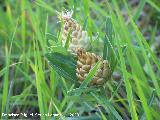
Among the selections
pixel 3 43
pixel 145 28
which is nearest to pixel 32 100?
pixel 3 43

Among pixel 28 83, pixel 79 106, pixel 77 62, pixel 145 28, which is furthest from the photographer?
pixel 145 28

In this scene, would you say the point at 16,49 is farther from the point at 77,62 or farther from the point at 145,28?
the point at 77,62

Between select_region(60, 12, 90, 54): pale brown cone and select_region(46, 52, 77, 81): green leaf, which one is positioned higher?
select_region(60, 12, 90, 54): pale brown cone

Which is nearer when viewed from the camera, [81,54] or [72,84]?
[81,54]

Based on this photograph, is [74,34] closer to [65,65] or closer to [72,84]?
[65,65]

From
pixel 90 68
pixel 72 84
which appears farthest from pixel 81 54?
pixel 72 84
